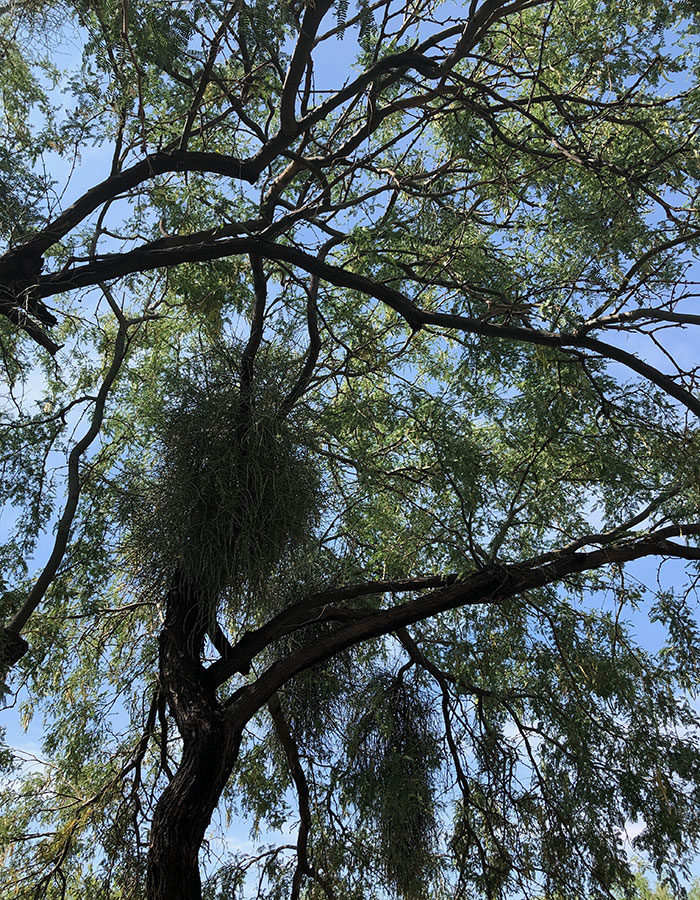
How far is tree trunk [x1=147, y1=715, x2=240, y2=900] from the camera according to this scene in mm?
2650

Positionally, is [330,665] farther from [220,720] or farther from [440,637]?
[220,720]

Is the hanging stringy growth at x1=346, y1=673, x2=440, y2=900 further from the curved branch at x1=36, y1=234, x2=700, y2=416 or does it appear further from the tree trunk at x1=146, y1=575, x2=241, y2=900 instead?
the curved branch at x1=36, y1=234, x2=700, y2=416

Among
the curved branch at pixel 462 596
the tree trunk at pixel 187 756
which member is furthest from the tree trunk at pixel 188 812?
the curved branch at pixel 462 596

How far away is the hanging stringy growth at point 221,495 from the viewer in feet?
9.20

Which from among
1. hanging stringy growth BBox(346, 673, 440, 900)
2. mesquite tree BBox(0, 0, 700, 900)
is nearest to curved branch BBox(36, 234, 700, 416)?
mesquite tree BBox(0, 0, 700, 900)

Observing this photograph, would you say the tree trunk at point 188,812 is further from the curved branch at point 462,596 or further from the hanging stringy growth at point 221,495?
the hanging stringy growth at point 221,495

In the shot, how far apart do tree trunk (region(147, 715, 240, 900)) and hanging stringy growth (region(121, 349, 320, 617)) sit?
0.42 metres

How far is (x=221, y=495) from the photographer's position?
2.78 metres

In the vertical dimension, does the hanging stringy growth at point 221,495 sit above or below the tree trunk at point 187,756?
above

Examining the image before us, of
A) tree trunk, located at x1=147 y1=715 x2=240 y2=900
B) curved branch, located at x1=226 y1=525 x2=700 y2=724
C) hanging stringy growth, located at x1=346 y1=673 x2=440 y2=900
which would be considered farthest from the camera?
hanging stringy growth, located at x1=346 y1=673 x2=440 y2=900

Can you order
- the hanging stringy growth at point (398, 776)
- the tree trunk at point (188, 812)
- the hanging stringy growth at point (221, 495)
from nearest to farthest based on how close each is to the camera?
the tree trunk at point (188, 812)
the hanging stringy growth at point (221, 495)
the hanging stringy growth at point (398, 776)

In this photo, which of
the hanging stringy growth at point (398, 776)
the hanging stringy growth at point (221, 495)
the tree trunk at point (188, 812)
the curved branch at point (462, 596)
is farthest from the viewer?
the hanging stringy growth at point (398, 776)

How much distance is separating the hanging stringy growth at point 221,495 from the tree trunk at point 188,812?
417 mm

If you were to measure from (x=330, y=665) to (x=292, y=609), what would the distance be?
2.15 feet
